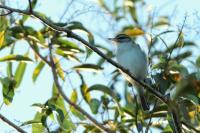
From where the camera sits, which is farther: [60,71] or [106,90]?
[60,71]

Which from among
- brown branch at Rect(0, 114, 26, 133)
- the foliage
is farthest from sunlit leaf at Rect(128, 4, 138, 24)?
brown branch at Rect(0, 114, 26, 133)

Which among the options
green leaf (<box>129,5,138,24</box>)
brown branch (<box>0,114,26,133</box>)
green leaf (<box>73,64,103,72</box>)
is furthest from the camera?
green leaf (<box>129,5,138,24</box>)

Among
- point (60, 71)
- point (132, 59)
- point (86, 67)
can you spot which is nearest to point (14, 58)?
point (60, 71)

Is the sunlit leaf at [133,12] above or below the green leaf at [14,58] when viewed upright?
above

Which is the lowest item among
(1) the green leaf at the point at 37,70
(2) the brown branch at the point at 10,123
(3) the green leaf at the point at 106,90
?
(3) the green leaf at the point at 106,90

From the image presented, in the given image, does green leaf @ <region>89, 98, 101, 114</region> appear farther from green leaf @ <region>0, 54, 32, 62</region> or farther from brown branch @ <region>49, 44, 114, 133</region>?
green leaf @ <region>0, 54, 32, 62</region>

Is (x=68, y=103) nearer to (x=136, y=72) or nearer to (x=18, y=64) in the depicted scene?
(x=18, y=64)

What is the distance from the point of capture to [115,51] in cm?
503

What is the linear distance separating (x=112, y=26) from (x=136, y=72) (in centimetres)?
78

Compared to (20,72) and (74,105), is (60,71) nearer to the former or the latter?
(20,72)

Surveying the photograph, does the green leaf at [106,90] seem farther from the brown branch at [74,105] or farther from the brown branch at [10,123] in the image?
the brown branch at [10,123]

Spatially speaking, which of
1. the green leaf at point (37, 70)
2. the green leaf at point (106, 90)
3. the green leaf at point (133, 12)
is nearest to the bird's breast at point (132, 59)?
the green leaf at point (133, 12)

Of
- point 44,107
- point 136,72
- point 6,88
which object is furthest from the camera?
point 136,72

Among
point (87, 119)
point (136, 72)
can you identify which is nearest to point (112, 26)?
point (136, 72)
